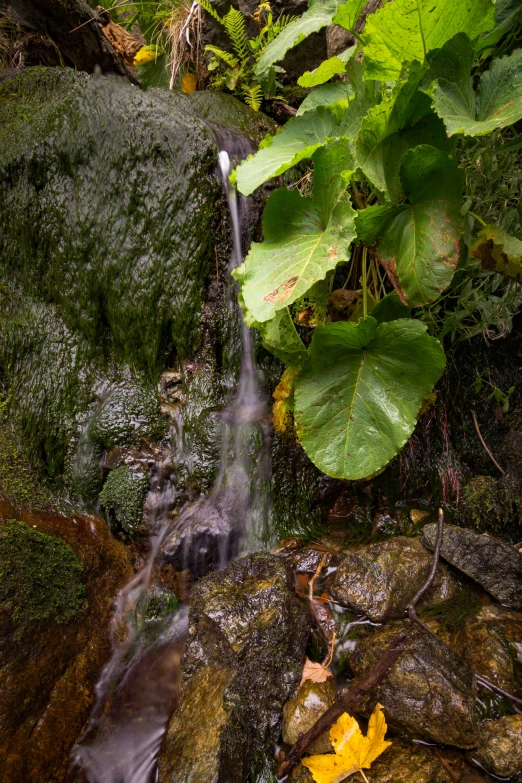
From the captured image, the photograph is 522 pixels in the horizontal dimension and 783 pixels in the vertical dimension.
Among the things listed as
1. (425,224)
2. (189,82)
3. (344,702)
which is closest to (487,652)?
(344,702)

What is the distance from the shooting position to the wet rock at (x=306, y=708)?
4.43 ft

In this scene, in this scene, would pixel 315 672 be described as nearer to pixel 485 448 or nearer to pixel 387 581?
pixel 387 581

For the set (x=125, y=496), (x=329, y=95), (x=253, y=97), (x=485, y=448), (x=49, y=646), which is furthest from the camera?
(x=253, y=97)

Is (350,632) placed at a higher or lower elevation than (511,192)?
lower

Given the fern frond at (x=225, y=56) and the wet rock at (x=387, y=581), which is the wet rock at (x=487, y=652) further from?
the fern frond at (x=225, y=56)

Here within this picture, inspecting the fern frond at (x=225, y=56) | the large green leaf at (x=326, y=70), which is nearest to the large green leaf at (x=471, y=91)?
the large green leaf at (x=326, y=70)

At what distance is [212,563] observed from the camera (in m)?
2.18

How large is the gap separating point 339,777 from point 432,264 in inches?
59.4

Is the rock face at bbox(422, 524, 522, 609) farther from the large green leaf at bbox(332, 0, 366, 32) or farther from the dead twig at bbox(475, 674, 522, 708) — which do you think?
the large green leaf at bbox(332, 0, 366, 32)

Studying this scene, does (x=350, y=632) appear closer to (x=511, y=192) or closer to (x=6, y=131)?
(x=511, y=192)

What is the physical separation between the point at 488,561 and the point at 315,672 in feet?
2.57

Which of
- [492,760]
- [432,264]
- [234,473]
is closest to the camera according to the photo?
[492,760]

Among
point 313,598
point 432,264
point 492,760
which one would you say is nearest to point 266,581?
point 313,598

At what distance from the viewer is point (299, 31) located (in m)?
1.75
